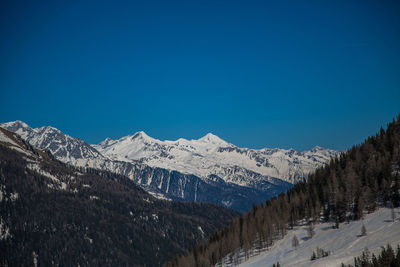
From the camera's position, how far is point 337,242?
15188 cm

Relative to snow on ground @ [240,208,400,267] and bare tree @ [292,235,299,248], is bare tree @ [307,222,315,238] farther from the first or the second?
bare tree @ [292,235,299,248]

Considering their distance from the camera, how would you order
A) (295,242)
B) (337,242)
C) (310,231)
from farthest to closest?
(310,231) < (295,242) < (337,242)

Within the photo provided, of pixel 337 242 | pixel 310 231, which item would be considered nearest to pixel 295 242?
pixel 310 231

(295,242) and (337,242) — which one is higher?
(295,242)

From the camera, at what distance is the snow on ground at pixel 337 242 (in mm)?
129450

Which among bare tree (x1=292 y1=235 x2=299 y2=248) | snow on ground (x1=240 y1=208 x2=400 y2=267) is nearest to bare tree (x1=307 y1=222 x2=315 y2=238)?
snow on ground (x1=240 y1=208 x2=400 y2=267)

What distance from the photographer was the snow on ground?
425 ft

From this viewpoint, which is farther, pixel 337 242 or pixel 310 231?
pixel 310 231

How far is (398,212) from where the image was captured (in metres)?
155

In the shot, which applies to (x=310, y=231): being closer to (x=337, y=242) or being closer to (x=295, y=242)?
(x=295, y=242)

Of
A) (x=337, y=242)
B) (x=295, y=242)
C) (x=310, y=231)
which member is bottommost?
(x=337, y=242)

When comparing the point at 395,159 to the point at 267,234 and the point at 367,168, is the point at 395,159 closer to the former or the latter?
the point at 367,168

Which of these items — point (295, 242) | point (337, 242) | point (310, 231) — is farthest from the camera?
point (310, 231)

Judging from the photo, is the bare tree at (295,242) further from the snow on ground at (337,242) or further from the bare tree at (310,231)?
the bare tree at (310,231)
